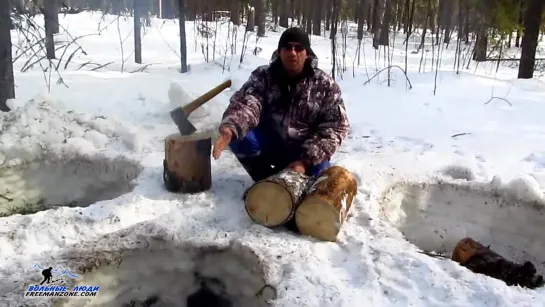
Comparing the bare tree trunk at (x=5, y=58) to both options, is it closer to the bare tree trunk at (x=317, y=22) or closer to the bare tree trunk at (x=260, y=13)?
the bare tree trunk at (x=260, y=13)

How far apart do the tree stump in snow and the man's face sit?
1.58 metres

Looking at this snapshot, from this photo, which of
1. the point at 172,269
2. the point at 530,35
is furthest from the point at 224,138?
the point at 530,35

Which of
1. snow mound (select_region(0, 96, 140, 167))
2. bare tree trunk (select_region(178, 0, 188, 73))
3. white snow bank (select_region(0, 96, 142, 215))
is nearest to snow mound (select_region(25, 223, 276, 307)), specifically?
white snow bank (select_region(0, 96, 142, 215))

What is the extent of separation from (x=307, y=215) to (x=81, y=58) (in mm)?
7437

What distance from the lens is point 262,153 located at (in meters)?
3.38

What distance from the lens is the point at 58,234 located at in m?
2.73

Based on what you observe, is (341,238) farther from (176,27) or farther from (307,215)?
(176,27)

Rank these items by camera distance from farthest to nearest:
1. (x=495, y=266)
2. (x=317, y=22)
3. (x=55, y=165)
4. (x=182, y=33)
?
(x=317, y=22)
(x=182, y=33)
(x=55, y=165)
(x=495, y=266)

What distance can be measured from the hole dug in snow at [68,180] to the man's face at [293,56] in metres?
1.54

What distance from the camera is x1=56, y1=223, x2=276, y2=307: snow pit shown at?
99.5 inches

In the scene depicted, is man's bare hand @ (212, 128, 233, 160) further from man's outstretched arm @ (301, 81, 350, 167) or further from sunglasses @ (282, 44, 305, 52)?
sunglasses @ (282, 44, 305, 52)

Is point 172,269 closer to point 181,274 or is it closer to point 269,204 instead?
point 181,274

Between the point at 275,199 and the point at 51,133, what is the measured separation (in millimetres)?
2431

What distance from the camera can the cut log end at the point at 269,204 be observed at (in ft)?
9.18
